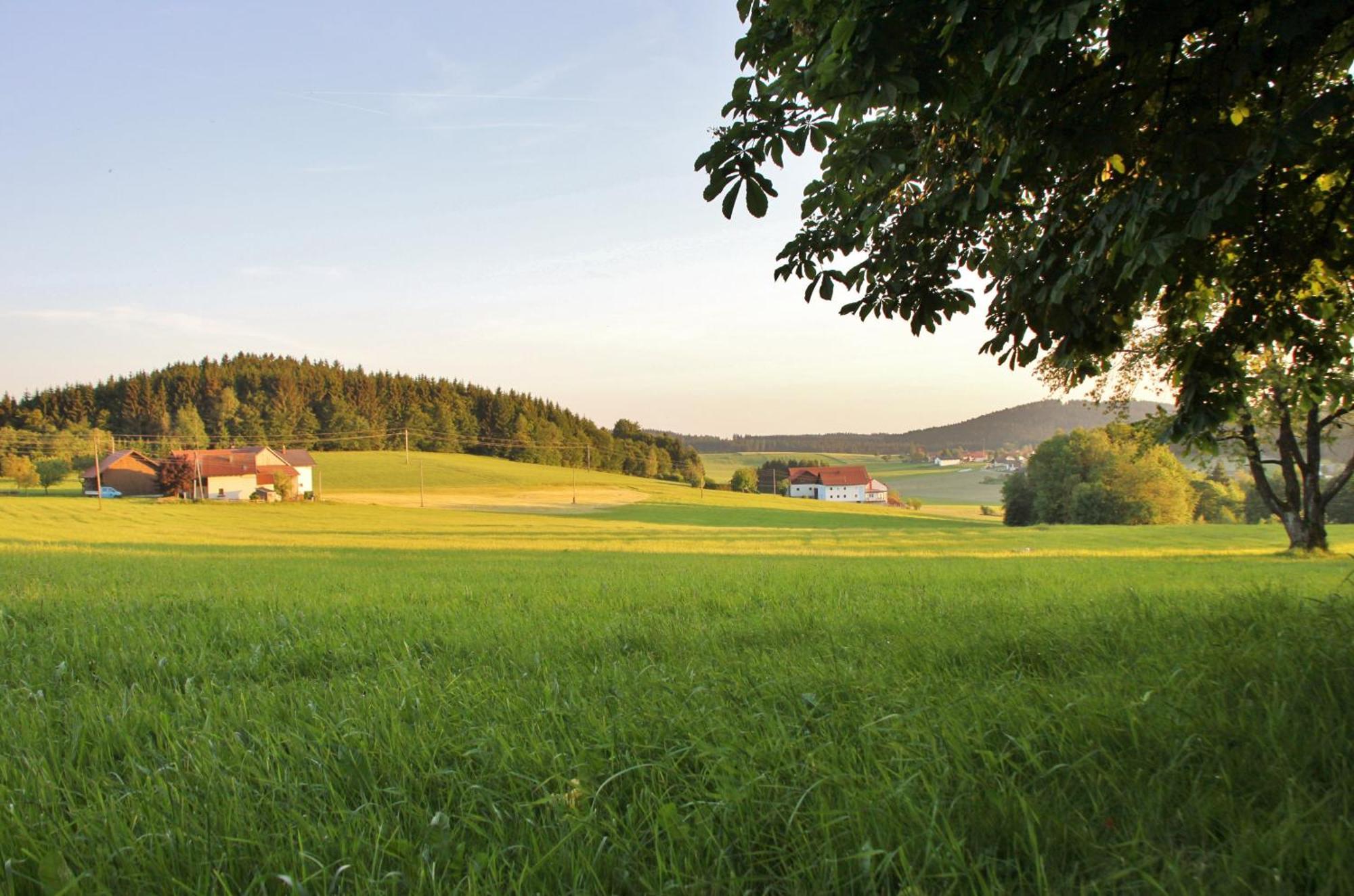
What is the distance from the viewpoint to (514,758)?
2420mm

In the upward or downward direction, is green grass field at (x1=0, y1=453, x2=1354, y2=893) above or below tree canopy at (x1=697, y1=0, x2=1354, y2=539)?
below

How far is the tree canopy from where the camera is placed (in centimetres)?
292

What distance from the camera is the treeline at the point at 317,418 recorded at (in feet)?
335

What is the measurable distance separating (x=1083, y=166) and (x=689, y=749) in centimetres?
405

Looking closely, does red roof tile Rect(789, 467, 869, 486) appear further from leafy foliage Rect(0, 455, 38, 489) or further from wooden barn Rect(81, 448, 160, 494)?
leafy foliage Rect(0, 455, 38, 489)

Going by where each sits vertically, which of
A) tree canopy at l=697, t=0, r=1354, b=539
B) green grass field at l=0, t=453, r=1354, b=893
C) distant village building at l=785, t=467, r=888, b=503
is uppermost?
tree canopy at l=697, t=0, r=1354, b=539

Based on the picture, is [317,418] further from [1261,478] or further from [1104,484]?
[1261,478]

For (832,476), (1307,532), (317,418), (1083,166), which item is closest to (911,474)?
(832,476)

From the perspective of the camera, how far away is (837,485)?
427 feet

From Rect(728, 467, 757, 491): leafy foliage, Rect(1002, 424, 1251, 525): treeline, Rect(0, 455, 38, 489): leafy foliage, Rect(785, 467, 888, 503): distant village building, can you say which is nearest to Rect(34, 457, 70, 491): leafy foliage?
Rect(0, 455, 38, 489): leafy foliage

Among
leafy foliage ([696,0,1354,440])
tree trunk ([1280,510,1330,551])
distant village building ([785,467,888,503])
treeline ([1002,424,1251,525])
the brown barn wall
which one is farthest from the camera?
distant village building ([785,467,888,503])

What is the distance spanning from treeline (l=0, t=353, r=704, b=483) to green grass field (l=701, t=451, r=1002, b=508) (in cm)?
2317

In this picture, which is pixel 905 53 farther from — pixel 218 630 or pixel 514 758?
pixel 218 630

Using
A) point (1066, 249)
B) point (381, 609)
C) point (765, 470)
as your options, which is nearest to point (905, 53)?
point (1066, 249)
